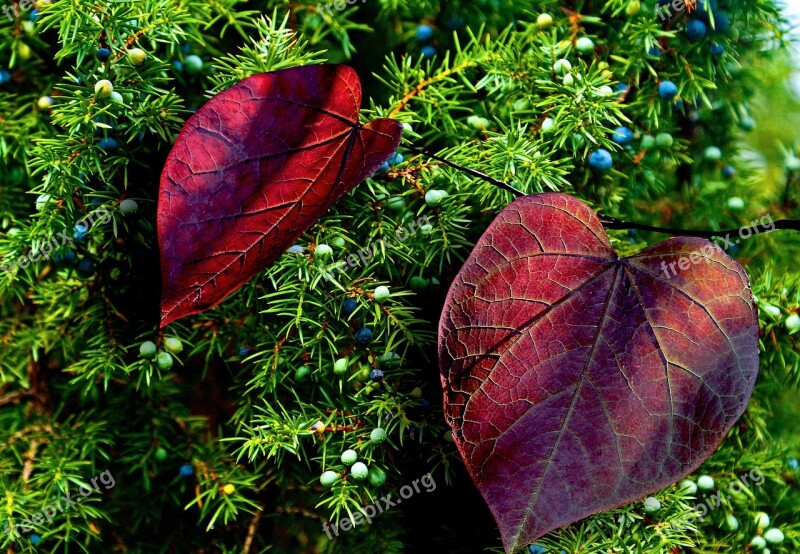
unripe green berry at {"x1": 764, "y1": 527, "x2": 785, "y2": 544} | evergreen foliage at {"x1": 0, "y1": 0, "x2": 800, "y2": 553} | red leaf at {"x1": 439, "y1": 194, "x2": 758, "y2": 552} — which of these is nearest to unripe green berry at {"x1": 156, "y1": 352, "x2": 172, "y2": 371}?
evergreen foliage at {"x1": 0, "y1": 0, "x2": 800, "y2": 553}

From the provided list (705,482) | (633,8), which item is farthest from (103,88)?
(705,482)

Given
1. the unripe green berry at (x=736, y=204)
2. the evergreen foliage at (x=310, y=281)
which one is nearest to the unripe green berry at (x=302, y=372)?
the evergreen foliage at (x=310, y=281)

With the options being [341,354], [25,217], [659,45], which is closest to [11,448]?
[25,217]

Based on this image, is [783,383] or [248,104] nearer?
[248,104]

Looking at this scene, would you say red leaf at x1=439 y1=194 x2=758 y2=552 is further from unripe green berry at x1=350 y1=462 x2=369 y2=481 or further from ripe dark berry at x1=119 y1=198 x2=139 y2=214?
ripe dark berry at x1=119 y1=198 x2=139 y2=214

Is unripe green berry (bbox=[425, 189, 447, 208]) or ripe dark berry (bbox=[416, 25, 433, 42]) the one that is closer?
unripe green berry (bbox=[425, 189, 447, 208])

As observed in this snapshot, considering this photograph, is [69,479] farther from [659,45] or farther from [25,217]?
[659,45]

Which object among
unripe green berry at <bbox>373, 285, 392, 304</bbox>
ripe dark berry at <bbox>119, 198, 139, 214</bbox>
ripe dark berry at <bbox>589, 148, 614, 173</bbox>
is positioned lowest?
unripe green berry at <bbox>373, 285, 392, 304</bbox>

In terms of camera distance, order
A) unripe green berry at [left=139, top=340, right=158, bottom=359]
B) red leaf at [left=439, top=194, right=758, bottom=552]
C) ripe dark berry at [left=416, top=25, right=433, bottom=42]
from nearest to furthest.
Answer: red leaf at [left=439, top=194, right=758, bottom=552] → unripe green berry at [left=139, top=340, right=158, bottom=359] → ripe dark berry at [left=416, top=25, right=433, bottom=42]
